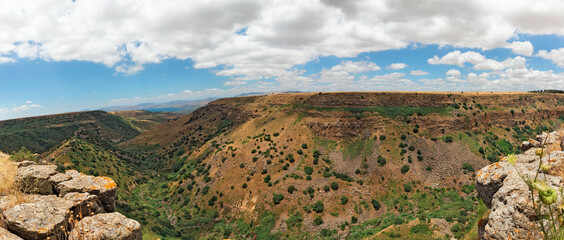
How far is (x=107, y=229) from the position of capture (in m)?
8.13

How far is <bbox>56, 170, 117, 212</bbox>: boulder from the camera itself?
405 inches

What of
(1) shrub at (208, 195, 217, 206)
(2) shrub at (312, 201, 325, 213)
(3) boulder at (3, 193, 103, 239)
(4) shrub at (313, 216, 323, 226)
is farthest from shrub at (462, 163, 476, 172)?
(3) boulder at (3, 193, 103, 239)

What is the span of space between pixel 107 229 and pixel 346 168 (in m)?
54.5

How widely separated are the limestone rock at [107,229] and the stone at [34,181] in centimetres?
396

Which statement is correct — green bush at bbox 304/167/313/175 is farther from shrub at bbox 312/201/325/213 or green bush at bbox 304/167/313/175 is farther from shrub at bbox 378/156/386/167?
shrub at bbox 378/156/386/167

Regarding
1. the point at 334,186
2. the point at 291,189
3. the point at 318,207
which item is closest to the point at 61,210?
the point at 318,207

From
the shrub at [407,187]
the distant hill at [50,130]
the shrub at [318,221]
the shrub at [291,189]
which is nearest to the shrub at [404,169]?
the shrub at [407,187]

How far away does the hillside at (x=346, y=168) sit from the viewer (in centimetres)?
4306

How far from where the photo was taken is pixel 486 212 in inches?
460

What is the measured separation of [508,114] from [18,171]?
96628 millimetres

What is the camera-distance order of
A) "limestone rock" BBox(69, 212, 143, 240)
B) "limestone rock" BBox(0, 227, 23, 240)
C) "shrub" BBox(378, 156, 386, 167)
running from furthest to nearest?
"shrub" BBox(378, 156, 386, 167) → "limestone rock" BBox(69, 212, 143, 240) → "limestone rock" BBox(0, 227, 23, 240)

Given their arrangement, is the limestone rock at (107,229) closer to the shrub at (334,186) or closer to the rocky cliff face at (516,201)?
the rocky cliff face at (516,201)

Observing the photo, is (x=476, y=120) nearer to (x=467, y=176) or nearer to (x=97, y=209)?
(x=467, y=176)

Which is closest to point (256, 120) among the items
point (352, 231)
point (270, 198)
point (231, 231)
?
point (270, 198)
